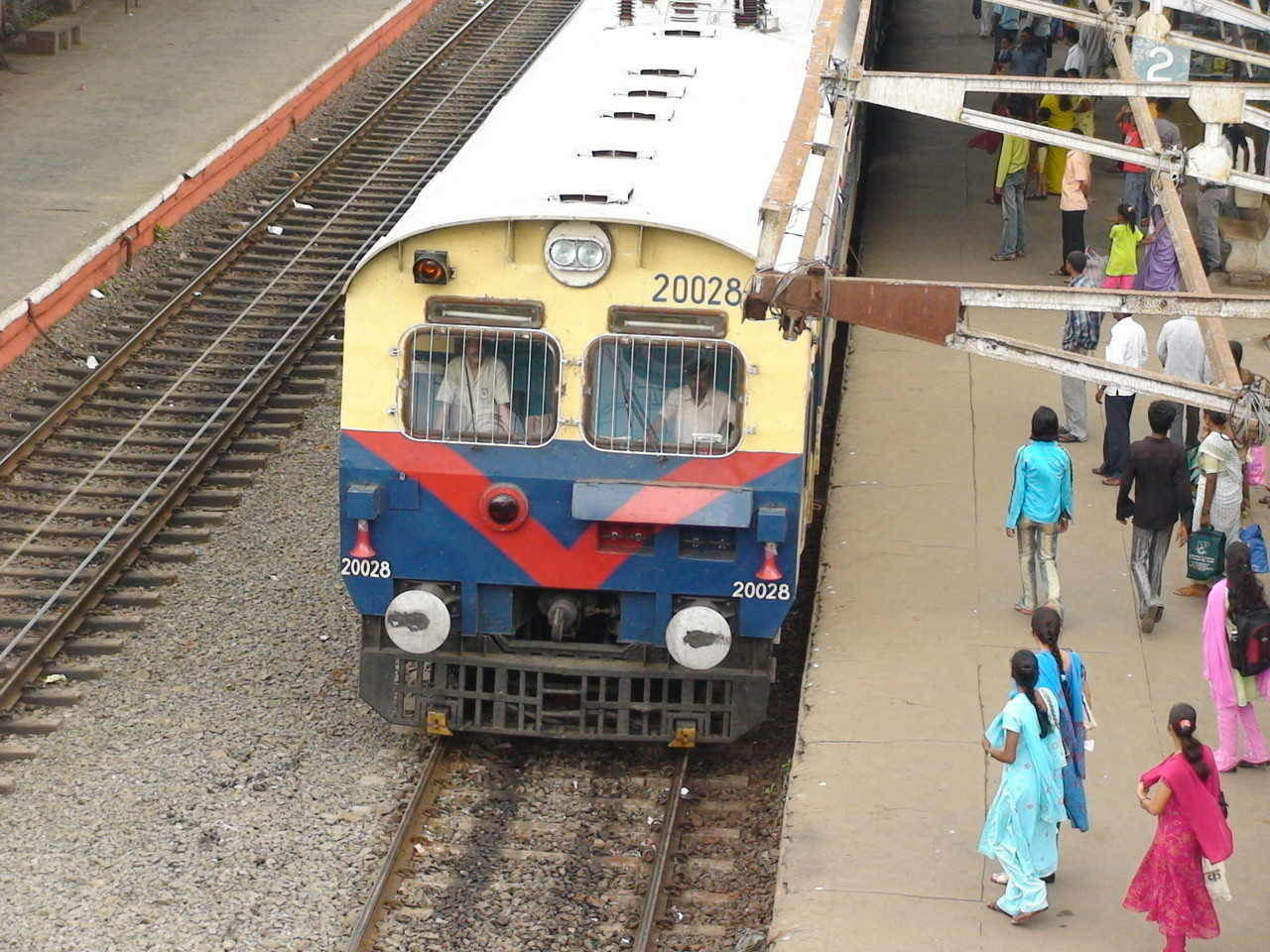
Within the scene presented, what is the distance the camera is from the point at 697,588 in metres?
9.91

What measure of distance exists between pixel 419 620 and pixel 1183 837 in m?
3.89

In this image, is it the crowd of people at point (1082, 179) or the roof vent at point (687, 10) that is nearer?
the roof vent at point (687, 10)

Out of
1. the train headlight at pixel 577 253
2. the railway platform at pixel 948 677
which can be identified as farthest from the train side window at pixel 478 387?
the railway platform at pixel 948 677

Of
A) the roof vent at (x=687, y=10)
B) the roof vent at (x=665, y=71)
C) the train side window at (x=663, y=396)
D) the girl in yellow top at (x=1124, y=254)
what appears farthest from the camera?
the girl in yellow top at (x=1124, y=254)

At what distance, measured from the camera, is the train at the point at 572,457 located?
31.5ft

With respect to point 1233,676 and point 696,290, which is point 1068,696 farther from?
point 696,290

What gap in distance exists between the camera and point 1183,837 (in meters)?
7.84

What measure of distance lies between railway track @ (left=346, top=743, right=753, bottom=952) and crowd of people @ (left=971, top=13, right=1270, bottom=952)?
5.05ft

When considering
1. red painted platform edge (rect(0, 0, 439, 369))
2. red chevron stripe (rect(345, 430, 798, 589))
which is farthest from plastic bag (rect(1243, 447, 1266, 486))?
red painted platform edge (rect(0, 0, 439, 369))

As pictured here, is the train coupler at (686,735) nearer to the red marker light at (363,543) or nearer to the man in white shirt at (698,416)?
the man in white shirt at (698,416)

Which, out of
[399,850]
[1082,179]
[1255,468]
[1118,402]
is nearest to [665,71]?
[1118,402]

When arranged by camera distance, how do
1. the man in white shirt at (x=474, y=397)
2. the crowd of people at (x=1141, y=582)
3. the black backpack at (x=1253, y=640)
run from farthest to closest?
the man in white shirt at (x=474, y=397) → the black backpack at (x=1253, y=640) → the crowd of people at (x=1141, y=582)

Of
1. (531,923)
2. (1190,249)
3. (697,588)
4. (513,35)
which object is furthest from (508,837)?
(513,35)

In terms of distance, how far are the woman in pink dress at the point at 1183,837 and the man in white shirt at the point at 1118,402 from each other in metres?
5.04
